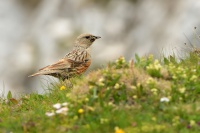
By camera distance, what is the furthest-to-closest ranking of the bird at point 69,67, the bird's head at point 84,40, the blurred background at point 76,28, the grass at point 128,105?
the blurred background at point 76,28 → the bird's head at point 84,40 → the bird at point 69,67 → the grass at point 128,105

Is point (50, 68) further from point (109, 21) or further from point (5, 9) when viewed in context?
point (5, 9)

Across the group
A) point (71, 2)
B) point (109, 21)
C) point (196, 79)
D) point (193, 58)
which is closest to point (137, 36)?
point (109, 21)

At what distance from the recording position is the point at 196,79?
9.18 meters

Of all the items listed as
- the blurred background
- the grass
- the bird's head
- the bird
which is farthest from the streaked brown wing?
the blurred background

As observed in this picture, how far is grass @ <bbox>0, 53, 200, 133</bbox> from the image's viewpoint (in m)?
7.86

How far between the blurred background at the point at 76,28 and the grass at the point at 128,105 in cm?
914

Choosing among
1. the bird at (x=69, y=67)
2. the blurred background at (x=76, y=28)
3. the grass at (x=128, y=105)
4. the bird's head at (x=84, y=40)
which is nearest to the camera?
the grass at (x=128, y=105)

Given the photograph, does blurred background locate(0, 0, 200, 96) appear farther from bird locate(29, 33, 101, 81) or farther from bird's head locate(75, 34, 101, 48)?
bird locate(29, 33, 101, 81)

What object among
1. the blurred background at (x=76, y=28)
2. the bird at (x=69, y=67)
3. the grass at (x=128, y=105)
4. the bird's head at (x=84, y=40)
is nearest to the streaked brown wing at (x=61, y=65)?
the bird at (x=69, y=67)

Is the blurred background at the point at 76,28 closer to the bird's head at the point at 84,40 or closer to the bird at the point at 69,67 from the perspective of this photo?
the bird's head at the point at 84,40

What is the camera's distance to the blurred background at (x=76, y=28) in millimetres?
19141

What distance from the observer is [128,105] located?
853 centimetres

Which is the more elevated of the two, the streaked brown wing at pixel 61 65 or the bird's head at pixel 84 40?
the bird's head at pixel 84 40

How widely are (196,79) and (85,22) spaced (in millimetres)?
11760
